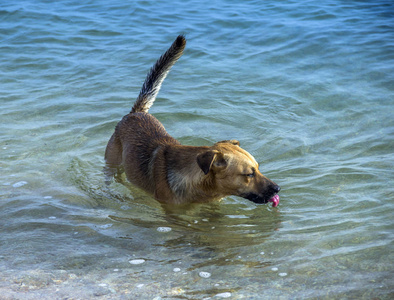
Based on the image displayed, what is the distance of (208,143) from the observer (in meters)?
8.45

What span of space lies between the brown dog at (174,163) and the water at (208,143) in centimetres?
28

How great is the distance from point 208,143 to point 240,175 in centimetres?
285

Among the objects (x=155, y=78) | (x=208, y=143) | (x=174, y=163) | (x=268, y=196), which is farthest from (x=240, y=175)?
(x=208, y=143)

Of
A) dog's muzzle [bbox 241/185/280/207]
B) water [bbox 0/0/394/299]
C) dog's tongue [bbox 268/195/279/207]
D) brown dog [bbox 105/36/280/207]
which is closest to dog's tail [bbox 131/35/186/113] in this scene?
brown dog [bbox 105/36/280/207]

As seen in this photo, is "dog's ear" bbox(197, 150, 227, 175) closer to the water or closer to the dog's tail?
the water

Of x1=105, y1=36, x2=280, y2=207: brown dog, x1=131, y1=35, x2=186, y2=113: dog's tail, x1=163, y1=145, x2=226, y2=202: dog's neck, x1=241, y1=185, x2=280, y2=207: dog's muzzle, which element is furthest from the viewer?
x1=131, y1=35, x2=186, y2=113: dog's tail

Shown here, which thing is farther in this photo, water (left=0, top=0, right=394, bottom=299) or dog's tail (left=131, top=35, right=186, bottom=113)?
dog's tail (left=131, top=35, right=186, bottom=113)

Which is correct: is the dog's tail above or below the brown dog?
above

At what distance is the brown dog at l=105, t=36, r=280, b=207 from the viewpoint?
5637 mm

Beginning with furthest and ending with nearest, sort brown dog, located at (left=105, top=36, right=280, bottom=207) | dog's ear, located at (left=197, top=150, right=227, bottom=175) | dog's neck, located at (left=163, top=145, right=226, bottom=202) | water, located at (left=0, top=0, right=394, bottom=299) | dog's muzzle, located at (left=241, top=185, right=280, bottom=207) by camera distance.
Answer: dog's neck, located at (left=163, top=145, right=226, bottom=202) < brown dog, located at (left=105, top=36, right=280, bottom=207) < dog's muzzle, located at (left=241, top=185, right=280, bottom=207) < dog's ear, located at (left=197, top=150, right=227, bottom=175) < water, located at (left=0, top=0, right=394, bottom=299)

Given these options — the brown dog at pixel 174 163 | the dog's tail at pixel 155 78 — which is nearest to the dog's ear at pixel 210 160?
the brown dog at pixel 174 163

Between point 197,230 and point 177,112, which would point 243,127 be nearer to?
point 177,112

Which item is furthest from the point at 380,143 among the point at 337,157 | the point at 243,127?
the point at 243,127

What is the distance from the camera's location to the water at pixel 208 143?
4.59 metres
